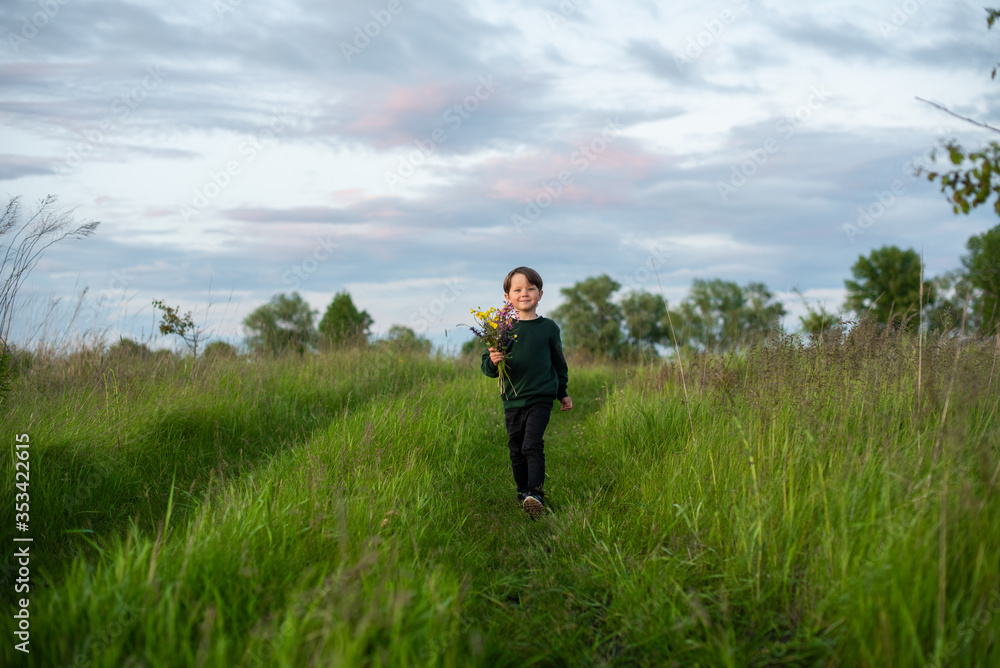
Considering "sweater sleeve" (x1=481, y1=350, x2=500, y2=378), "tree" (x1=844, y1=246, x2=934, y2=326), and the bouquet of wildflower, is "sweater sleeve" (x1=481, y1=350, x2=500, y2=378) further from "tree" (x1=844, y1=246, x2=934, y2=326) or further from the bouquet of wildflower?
"tree" (x1=844, y1=246, x2=934, y2=326)

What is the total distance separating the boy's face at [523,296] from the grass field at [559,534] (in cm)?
142

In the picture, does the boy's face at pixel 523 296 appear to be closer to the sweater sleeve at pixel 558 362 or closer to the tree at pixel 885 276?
the sweater sleeve at pixel 558 362

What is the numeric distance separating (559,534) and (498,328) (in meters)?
1.95

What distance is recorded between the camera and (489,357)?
5.49 metres

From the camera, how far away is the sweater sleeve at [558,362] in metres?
5.47

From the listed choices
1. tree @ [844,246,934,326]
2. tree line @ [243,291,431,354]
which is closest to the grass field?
tree line @ [243,291,431,354]

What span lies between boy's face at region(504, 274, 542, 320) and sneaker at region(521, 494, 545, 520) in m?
1.66

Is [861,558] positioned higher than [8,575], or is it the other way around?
[861,558]

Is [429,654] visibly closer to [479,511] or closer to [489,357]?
[479,511]

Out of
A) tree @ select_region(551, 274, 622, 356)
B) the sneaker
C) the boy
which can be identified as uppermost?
tree @ select_region(551, 274, 622, 356)

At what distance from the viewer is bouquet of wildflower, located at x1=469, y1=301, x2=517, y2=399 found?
5.21m

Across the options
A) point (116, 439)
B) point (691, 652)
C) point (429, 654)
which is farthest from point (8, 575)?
point (691, 652)

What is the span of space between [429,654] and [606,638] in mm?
907

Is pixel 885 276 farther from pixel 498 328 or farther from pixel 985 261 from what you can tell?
pixel 498 328
